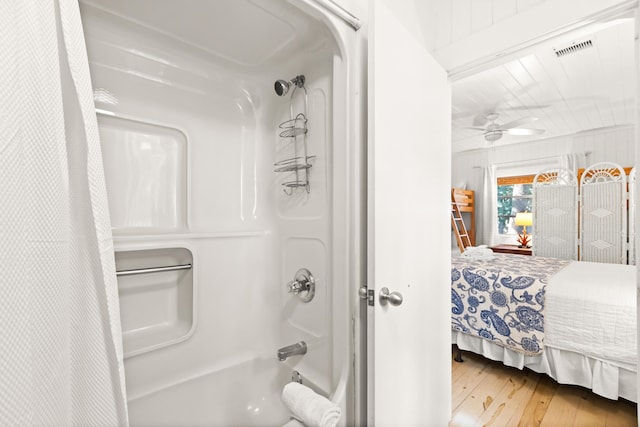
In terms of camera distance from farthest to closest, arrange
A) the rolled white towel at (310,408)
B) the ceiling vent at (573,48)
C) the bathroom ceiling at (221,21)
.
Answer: the ceiling vent at (573,48) → the bathroom ceiling at (221,21) → the rolled white towel at (310,408)

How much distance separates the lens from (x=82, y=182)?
24.6 inches

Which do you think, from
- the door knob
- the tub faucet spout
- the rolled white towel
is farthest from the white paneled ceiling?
the rolled white towel

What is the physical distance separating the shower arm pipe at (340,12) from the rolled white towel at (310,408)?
1402mm

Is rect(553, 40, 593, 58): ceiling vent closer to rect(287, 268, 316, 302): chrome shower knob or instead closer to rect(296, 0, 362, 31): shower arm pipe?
rect(296, 0, 362, 31): shower arm pipe

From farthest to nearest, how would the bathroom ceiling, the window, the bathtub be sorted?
1. the window
2. the bathtub
3. the bathroom ceiling

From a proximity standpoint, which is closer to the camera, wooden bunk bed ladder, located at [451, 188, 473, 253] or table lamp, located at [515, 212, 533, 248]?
table lamp, located at [515, 212, 533, 248]

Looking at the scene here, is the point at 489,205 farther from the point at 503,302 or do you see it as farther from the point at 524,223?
the point at 503,302

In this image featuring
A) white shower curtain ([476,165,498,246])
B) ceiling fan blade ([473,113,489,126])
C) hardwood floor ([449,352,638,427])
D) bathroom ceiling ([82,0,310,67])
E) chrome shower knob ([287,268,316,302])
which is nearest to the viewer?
bathroom ceiling ([82,0,310,67])

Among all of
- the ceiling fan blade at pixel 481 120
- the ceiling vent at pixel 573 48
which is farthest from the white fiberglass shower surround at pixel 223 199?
the ceiling fan blade at pixel 481 120

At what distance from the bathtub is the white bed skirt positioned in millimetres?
1845

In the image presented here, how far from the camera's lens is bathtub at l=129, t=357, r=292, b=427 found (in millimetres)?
1385

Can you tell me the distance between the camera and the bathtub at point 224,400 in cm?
138

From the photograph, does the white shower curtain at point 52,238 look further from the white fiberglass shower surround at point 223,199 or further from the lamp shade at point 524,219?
the lamp shade at point 524,219

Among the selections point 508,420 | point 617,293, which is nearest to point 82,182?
point 508,420
